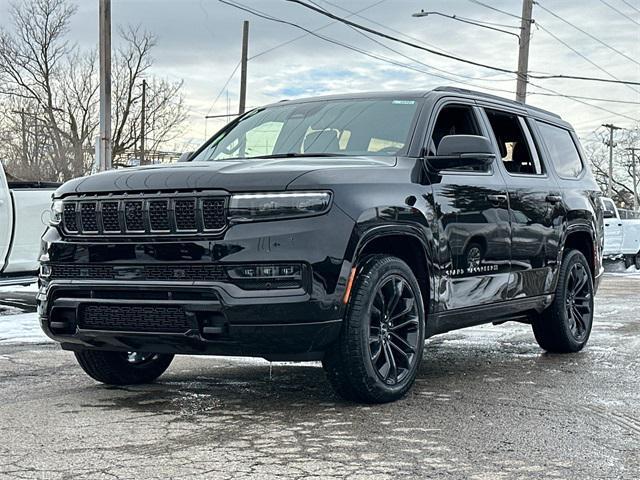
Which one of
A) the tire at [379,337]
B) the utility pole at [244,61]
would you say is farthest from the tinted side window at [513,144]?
the utility pole at [244,61]

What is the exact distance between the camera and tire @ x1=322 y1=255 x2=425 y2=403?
527 cm

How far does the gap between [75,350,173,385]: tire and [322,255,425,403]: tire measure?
1.57 metres

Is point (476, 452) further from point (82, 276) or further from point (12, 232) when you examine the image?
point (12, 232)

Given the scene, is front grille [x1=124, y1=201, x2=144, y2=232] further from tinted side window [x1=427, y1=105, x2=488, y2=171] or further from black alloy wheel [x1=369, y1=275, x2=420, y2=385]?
tinted side window [x1=427, y1=105, x2=488, y2=171]

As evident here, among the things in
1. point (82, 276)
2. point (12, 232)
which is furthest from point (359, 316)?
point (12, 232)

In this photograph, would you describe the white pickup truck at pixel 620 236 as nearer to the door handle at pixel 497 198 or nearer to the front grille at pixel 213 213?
the door handle at pixel 497 198

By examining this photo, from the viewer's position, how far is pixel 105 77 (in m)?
19.2

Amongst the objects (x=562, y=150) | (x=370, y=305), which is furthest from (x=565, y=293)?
(x=370, y=305)

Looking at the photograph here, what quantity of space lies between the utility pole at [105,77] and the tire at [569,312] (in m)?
11.9

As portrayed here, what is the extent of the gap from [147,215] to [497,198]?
2.59 metres

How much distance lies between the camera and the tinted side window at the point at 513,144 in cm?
731

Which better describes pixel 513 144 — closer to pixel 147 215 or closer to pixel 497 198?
pixel 497 198

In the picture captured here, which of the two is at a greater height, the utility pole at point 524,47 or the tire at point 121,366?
the utility pole at point 524,47

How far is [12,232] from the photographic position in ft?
37.8
